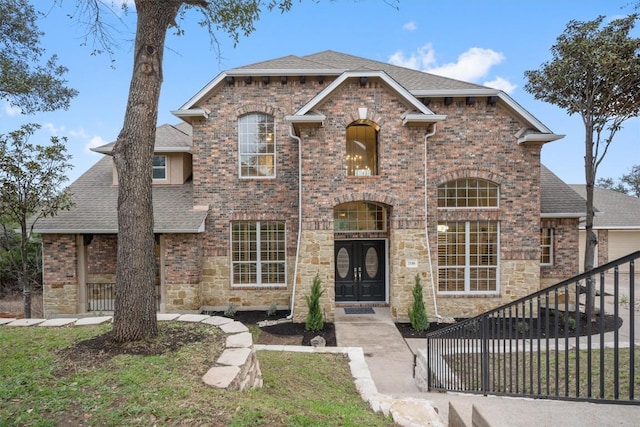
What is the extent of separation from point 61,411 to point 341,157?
A: 8.01 meters

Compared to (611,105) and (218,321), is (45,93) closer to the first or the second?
(218,321)

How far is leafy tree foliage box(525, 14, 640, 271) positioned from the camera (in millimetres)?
8883

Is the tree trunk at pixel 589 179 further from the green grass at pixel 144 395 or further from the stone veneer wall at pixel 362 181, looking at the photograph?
the green grass at pixel 144 395

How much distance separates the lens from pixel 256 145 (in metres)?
11.1

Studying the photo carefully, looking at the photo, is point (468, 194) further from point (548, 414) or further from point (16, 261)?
point (16, 261)

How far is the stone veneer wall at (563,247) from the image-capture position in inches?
449

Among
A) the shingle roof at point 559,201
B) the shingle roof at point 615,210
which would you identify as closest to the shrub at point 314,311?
the shingle roof at point 559,201

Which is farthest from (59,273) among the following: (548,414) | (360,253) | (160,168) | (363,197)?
(548,414)

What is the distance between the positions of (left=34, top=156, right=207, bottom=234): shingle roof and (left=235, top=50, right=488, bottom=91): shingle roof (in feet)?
15.1

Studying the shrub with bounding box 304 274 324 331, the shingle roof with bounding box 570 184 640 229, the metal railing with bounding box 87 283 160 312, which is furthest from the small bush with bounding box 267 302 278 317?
the shingle roof with bounding box 570 184 640 229

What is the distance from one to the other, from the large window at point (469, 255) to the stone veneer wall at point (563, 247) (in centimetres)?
264

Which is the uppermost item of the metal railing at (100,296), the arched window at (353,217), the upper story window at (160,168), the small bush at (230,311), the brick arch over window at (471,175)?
the upper story window at (160,168)

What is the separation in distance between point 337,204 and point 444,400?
575 centimetres

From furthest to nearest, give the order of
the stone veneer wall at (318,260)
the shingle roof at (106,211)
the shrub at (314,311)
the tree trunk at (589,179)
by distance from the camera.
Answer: the shingle roof at (106,211), the tree trunk at (589,179), the stone veneer wall at (318,260), the shrub at (314,311)
